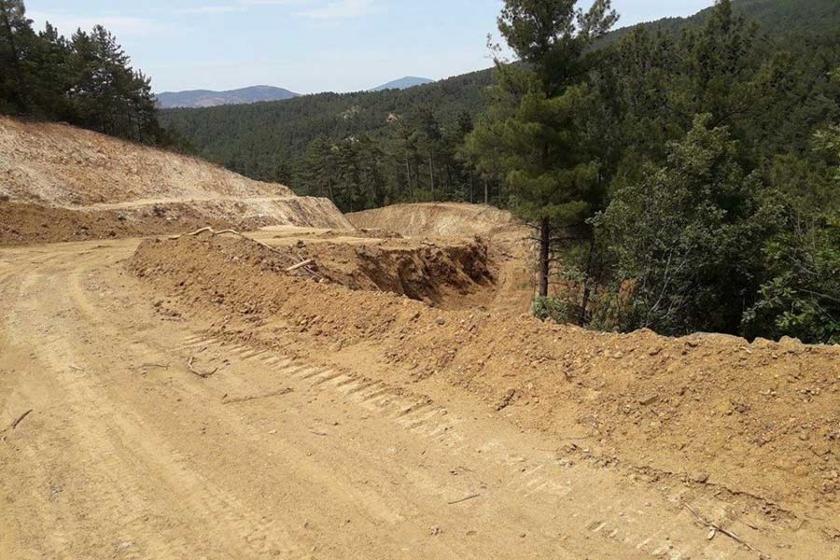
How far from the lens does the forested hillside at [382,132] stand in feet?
178

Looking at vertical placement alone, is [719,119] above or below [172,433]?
above

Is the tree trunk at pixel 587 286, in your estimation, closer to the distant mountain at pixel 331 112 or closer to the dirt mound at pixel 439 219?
the dirt mound at pixel 439 219

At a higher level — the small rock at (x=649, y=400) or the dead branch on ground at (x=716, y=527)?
the small rock at (x=649, y=400)

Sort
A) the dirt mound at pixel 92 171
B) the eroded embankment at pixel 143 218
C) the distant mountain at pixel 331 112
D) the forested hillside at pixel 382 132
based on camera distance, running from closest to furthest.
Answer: the eroded embankment at pixel 143 218
the dirt mound at pixel 92 171
the forested hillside at pixel 382 132
the distant mountain at pixel 331 112

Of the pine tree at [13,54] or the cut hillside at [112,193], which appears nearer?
the cut hillside at [112,193]

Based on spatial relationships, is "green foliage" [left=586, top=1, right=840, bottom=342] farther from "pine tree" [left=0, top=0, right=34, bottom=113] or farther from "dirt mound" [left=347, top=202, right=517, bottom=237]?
"pine tree" [left=0, top=0, right=34, bottom=113]

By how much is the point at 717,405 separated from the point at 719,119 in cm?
1414

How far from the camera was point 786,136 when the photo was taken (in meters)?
42.6

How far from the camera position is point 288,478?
12.6 feet

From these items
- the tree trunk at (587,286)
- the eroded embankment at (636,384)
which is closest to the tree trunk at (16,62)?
the tree trunk at (587,286)

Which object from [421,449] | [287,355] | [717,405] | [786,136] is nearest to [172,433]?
[287,355]

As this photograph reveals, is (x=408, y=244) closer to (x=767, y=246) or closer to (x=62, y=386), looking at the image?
(x=767, y=246)

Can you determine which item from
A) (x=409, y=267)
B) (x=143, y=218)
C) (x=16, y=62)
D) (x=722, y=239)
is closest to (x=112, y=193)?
(x=143, y=218)

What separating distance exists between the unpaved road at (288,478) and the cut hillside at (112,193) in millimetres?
13775
